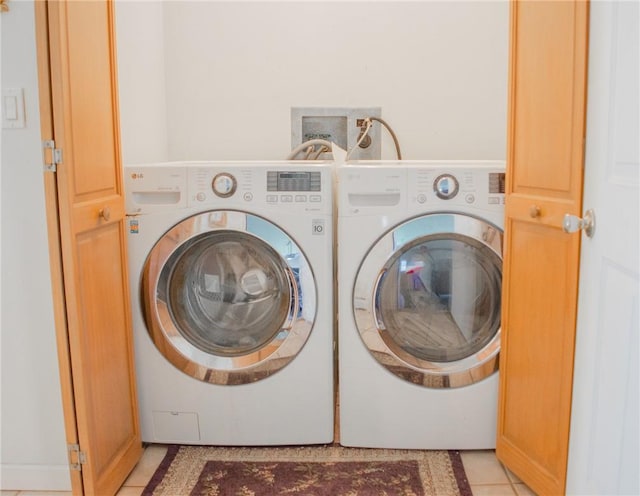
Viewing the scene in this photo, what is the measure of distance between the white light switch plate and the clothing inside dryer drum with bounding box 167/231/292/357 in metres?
0.59

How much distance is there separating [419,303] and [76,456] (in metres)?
1.04

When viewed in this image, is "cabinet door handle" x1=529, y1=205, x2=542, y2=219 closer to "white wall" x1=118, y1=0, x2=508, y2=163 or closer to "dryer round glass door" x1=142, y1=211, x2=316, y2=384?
"dryer round glass door" x1=142, y1=211, x2=316, y2=384

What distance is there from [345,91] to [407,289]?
1062 millimetres

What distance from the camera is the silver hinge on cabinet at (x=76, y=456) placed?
1563 millimetres

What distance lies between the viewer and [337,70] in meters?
2.56

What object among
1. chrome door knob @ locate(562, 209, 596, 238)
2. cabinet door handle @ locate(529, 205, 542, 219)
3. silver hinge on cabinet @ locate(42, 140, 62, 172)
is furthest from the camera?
cabinet door handle @ locate(529, 205, 542, 219)

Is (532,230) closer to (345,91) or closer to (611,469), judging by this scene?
(611,469)

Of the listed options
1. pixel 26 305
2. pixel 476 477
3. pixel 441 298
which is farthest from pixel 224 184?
pixel 476 477

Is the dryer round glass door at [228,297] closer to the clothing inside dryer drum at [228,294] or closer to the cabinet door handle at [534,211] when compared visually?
the clothing inside dryer drum at [228,294]

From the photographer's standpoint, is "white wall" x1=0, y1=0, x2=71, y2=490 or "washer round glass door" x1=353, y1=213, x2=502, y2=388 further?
"washer round glass door" x1=353, y1=213, x2=502, y2=388

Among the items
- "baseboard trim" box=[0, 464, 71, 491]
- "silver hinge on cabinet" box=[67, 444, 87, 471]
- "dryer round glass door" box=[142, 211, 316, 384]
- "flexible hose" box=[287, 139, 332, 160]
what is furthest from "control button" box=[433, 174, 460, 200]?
"baseboard trim" box=[0, 464, 71, 491]

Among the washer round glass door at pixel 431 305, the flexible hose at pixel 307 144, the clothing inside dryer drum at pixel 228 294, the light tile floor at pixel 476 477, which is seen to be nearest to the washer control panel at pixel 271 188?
the clothing inside dryer drum at pixel 228 294

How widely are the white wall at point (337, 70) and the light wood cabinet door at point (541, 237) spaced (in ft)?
2.94

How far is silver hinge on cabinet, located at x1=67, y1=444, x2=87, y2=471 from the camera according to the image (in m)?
1.56
